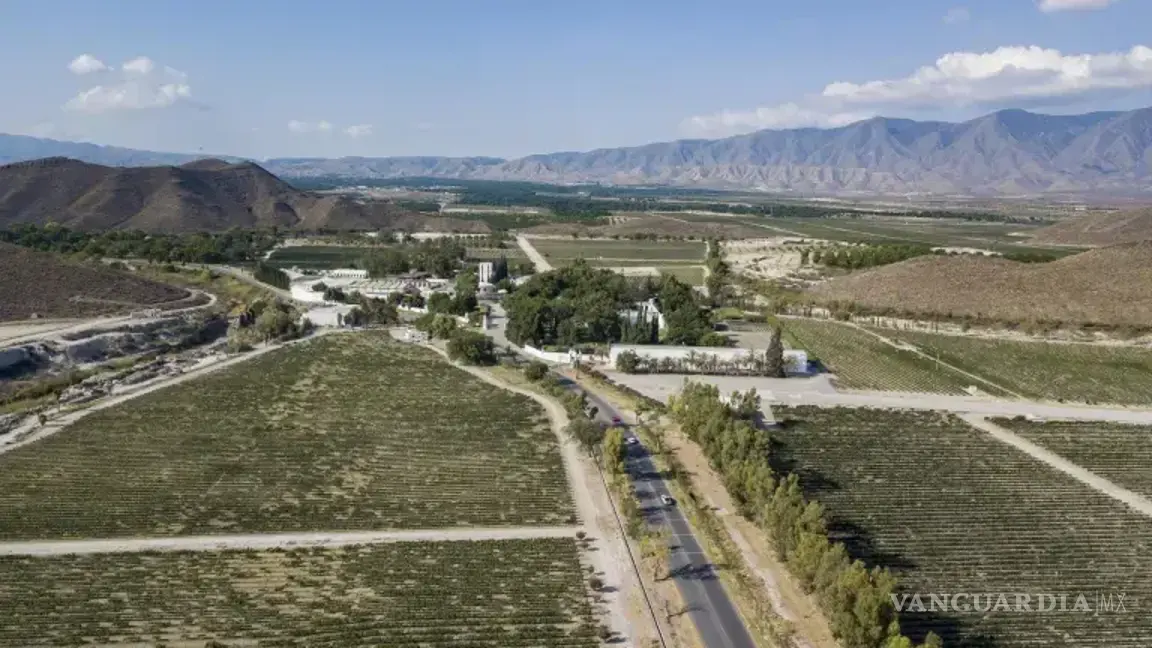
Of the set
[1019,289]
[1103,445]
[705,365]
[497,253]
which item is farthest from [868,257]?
[1103,445]

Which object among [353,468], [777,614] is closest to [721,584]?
[777,614]

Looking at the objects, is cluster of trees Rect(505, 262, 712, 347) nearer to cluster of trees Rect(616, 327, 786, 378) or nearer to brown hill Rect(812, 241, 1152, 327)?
cluster of trees Rect(616, 327, 786, 378)

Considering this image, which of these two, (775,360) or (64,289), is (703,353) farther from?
(64,289)

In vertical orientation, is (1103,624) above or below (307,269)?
below

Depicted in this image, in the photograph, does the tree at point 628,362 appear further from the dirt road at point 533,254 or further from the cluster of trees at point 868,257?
the cluster of trees at point 868,257

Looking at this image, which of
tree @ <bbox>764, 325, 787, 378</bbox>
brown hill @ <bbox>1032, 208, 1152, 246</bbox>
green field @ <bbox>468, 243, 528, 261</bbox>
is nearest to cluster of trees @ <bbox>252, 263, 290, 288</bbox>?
green field @ <bbox>468, 243, 528, 261</bbox>

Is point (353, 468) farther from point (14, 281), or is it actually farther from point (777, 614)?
point (14, 281)

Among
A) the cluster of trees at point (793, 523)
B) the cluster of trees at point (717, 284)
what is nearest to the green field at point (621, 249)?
the cluster of trees at point (717, 284)
